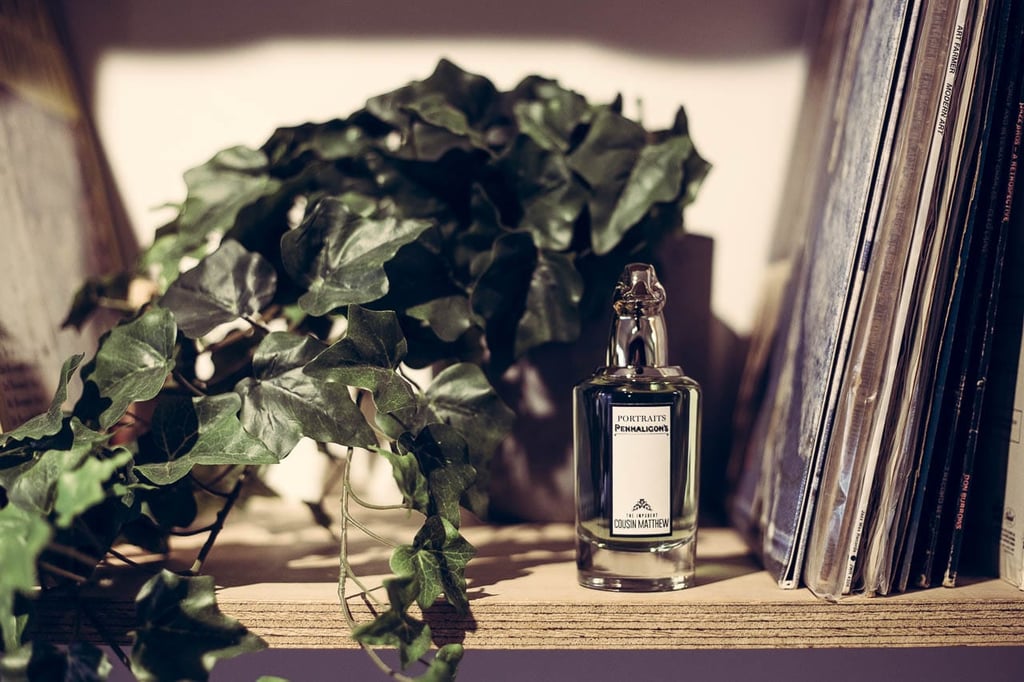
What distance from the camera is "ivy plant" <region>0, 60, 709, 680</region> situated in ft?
1.49

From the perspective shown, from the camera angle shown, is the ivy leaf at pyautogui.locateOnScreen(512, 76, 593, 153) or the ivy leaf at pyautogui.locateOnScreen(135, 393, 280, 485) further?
the ivy leaf at pyautogui.locateOnScreen(512, 76, 593, 153)

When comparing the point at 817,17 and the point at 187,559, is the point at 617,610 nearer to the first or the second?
the point at 187,559

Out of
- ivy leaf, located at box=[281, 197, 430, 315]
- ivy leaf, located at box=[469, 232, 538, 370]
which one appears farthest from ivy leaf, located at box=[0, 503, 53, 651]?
ivy leaf, located at box=[469, 232, 538, 370]

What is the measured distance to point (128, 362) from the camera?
54 cm

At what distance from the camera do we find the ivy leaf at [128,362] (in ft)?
1.72

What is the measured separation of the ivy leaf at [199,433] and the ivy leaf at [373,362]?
69 millimetres

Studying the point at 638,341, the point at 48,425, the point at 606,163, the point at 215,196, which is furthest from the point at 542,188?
the point at 48,425

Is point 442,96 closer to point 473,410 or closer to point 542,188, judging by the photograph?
point 542,188

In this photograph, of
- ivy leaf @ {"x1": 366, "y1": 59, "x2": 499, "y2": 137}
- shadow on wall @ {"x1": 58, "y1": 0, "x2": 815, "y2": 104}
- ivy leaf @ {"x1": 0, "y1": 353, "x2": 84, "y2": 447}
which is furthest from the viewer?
shadow on wall @ {"x1": 58, "y1": 0, "x2": 815, "y2": 104}

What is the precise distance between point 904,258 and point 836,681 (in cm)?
51

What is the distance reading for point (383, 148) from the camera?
2.29 ft

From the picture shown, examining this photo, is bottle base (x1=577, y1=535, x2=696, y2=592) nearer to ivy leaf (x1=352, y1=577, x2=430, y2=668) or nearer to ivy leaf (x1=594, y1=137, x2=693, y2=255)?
ivy leaf (x1=352, y1=577, x2=430, y2=668)

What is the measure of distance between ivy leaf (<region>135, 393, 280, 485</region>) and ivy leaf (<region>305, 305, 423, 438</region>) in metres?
0.07

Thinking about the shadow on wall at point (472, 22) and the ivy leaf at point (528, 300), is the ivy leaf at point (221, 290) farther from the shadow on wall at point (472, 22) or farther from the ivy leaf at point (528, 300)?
the shadow on wall at point (472, 22)
